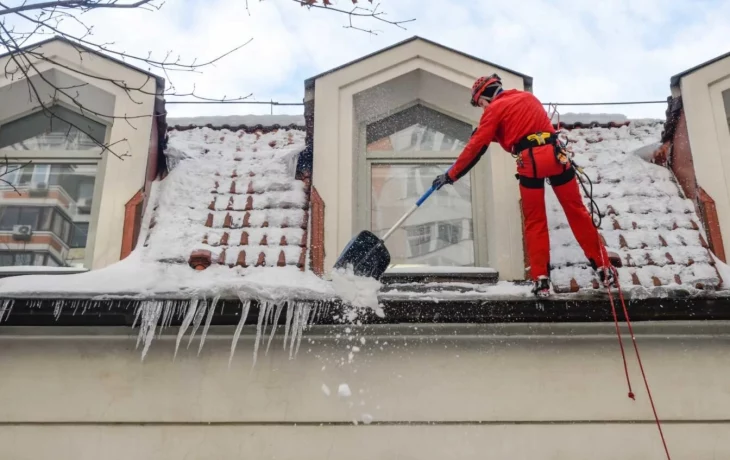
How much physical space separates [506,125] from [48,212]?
318 centimetres

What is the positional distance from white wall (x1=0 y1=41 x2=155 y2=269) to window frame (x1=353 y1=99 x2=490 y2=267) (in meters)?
1.52

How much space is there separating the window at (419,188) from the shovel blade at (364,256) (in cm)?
62

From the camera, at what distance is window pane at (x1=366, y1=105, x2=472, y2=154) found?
5.07m

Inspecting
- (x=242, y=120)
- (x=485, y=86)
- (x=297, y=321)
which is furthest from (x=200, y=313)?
(x=242, y=120)

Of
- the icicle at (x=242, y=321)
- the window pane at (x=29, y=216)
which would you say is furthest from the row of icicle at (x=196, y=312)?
the window pane at (x=29, y=216)

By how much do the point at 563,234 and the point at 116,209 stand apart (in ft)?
9.70

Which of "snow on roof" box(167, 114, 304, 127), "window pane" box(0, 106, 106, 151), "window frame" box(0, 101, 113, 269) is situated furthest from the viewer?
"snow on roof" box(167, 114, 304, 127)

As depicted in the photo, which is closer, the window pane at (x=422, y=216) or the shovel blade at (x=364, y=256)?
the shovel blade at (x=364, y=256)

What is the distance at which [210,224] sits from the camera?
4.33 meters

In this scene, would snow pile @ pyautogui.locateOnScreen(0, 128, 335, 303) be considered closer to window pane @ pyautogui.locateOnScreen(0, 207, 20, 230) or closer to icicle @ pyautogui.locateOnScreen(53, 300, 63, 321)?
icicle @ pyautogui.locateOnScreen(53, 300, 63, 321)

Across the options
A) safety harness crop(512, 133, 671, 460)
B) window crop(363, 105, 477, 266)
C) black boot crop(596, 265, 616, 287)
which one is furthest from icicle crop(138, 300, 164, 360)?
black boot crop(596, 265, 616, 287)

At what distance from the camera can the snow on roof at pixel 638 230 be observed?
3.90 meters

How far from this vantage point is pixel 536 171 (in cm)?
394

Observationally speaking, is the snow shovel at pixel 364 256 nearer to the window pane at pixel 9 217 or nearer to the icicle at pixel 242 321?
A: the icicle at pixel 242 321
